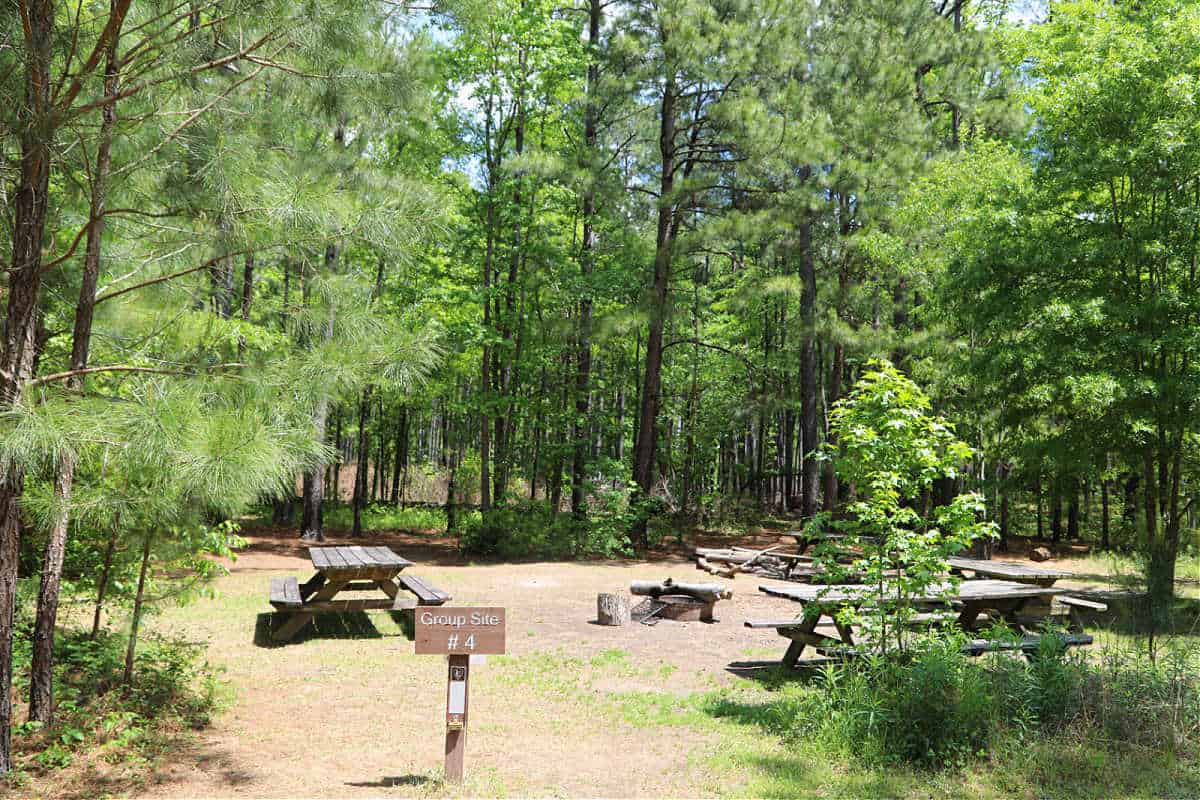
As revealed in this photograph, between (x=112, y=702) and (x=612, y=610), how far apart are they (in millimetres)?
5425

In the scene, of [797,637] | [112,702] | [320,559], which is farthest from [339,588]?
[797,637]

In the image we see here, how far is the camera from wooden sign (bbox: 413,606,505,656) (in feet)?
15.4

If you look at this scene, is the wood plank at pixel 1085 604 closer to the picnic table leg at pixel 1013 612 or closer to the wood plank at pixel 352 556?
the picnic table leg at pixel 1013 612

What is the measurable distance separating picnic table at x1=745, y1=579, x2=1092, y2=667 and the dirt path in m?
0.68

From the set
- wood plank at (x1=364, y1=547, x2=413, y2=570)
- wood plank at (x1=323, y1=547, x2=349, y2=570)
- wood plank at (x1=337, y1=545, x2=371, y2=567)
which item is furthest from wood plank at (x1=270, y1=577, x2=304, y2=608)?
wood plank at (x1=364, y1=547, x2=413, y2=570)

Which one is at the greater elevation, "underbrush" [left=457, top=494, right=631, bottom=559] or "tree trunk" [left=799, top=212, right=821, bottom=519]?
"tree trunk" [left=799, top=212, right=821, bottom=519]

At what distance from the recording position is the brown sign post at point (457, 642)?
15.1 ft

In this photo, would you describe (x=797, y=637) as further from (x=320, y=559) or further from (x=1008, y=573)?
(x=320, y=559)

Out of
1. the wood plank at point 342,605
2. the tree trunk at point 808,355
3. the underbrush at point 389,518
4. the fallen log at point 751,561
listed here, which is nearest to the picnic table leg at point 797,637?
the wood plank at point 342,605

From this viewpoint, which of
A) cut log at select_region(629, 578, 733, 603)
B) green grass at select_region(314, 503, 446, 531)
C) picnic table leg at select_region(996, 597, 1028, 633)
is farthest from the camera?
green grass at select_region(314, 503, 446, 531)

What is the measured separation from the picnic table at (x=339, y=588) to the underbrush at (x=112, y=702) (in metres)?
1.42

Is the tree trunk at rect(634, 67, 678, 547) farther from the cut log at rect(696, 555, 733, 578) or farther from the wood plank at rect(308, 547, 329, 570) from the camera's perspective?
the wood plank at rect(308, 547, 329, 570)

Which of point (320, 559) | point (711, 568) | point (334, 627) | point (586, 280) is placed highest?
point (586, 280)

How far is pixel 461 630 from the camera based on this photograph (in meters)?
4.73
